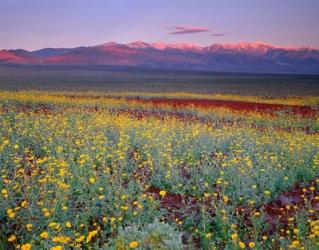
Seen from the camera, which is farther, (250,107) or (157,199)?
(250,107)

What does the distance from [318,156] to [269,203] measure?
240 centimetres

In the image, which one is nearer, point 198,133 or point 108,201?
point 108,201

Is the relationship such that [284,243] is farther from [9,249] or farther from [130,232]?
[9,249]

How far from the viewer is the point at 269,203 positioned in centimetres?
663

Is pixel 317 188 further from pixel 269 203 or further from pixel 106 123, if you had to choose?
pixel 106 123

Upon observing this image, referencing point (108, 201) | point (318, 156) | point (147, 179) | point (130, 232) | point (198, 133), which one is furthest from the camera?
point (198, 133)

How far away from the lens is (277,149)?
29.7ft

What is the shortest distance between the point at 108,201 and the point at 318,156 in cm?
476

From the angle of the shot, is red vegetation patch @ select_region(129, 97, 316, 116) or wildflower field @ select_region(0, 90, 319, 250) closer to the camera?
wildflower field @ select_region(0, 90, 319, 250)

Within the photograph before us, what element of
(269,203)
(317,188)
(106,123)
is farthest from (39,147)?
(317,188)

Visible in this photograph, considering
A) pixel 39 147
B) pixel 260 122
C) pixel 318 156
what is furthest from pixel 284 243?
pixel 260 122

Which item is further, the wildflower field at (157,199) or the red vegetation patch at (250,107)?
the red vegetation patch at (250,107)

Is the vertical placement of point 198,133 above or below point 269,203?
above

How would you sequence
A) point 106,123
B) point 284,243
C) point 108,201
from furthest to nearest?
point 106,123, point 108,201, point 284,243
